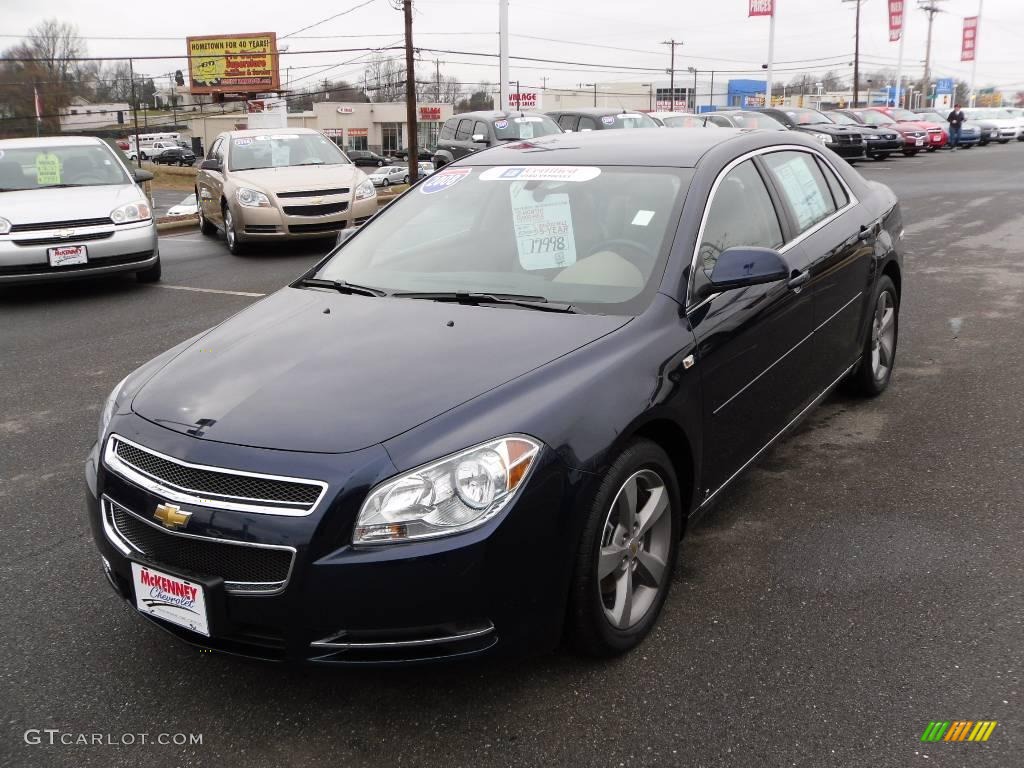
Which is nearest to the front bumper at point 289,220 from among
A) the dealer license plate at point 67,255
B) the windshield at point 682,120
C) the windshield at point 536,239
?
the dealer license plate at point 67,255

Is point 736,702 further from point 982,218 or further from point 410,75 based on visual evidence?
point 410,75

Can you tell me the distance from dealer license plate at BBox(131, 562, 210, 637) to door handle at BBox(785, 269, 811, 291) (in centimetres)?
258

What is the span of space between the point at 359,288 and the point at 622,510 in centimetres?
149

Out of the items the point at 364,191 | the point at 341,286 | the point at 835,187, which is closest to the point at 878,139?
the point at 364,191

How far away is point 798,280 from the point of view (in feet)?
13.1

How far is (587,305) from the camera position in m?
3.28

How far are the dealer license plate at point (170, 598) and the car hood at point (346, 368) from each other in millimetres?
396

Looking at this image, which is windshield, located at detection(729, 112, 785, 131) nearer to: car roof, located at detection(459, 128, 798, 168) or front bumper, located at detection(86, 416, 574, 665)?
car roof, located at detection(459, 128, 798, 168)

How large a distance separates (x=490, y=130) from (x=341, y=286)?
54.4ft

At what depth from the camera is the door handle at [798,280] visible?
3914mm

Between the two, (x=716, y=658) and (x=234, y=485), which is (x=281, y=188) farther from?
(x=716, y=658)

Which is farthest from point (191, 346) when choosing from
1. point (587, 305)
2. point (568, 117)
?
point (568, 117)

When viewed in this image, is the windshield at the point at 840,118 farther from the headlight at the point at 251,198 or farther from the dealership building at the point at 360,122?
the dealership building at the point at 360,122
